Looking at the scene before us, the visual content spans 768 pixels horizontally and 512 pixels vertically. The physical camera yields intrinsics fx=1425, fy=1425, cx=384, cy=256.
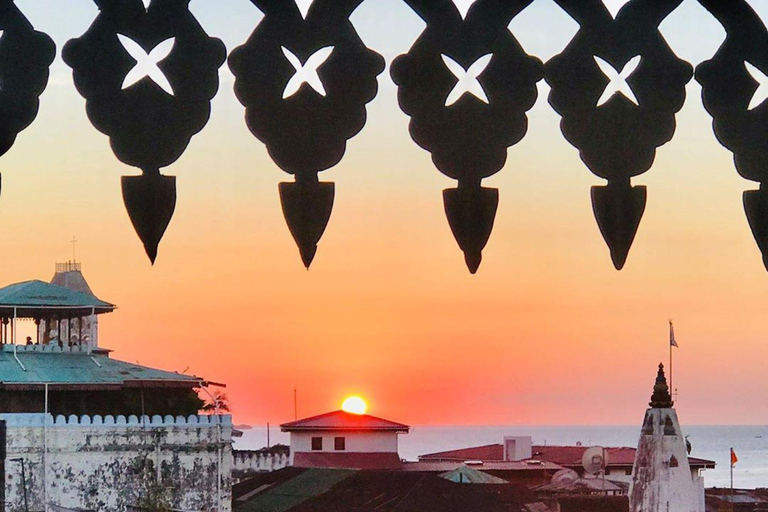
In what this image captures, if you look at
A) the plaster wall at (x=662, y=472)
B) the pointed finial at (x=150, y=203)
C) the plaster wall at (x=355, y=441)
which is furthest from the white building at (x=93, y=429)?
the pointed finial at (x=150, y=203)

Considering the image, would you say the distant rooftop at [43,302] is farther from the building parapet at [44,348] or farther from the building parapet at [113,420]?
the building parapet at [113,420]

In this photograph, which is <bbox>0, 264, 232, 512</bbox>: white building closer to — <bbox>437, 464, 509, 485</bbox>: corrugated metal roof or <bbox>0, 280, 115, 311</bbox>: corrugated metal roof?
<bbox>0, 280, 115, 311</bbox>: corrugated metal roof

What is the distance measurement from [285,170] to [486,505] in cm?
2826

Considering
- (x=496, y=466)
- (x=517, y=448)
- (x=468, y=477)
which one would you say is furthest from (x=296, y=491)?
(x=517, y=448)

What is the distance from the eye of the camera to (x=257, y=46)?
2564 millimetres

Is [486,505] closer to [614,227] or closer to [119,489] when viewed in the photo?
[119,489]

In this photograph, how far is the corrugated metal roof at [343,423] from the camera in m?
43.9

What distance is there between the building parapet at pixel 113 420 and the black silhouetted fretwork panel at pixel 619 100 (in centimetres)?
2759

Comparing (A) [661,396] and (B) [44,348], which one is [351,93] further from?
(B) [44,348]

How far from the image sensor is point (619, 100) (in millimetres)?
2693

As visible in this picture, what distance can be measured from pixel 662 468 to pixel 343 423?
687 inches

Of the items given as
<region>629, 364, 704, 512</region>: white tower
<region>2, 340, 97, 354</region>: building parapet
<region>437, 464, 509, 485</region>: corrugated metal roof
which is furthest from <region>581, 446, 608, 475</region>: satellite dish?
<region>2, 340, 97, 354</region>: building parapet

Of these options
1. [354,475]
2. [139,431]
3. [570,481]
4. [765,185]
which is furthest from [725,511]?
[765,185]

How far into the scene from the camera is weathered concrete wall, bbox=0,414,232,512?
29.2 meters
